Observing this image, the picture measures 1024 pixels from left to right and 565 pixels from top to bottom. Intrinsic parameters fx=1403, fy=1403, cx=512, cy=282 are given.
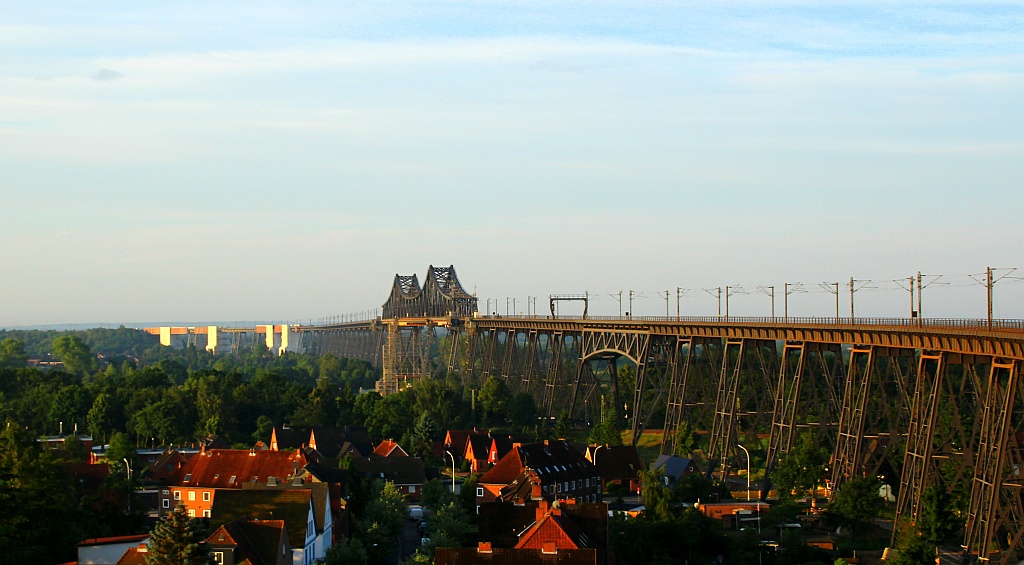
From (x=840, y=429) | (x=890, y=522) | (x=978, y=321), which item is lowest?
(x=890, y=522)

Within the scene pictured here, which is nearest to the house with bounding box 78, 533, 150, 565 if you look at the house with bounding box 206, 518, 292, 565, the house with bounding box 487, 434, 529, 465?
the house with bounding box 206, 518, 292, 565

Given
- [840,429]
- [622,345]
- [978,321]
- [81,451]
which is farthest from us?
[622,345]

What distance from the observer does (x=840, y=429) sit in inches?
3056

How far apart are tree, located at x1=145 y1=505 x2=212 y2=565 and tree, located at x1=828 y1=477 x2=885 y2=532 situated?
115 feet

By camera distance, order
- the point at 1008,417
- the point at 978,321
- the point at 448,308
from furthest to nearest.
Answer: the point at 448,308 → the point at 978,321 → the point at 1008,417

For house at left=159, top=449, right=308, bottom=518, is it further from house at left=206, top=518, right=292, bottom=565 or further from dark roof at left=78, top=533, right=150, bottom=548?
house at left=206, top=518, right=292, bottom=565

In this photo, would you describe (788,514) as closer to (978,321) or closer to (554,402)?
(978,321)

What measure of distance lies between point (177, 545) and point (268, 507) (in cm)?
997

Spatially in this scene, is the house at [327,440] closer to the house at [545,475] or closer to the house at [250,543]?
the house at [545,475]

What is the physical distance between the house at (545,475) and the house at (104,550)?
73.3 feet

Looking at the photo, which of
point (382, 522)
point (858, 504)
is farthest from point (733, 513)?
point (382, 522)

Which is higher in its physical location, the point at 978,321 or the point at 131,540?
the point at 978,321

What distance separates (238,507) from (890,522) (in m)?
36.5

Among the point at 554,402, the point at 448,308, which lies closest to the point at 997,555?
the point at 554,402
